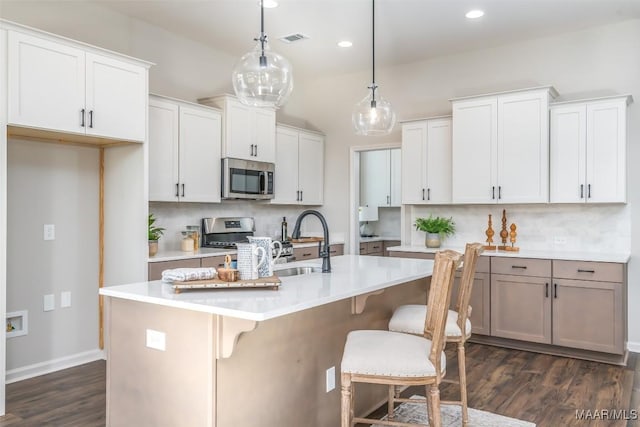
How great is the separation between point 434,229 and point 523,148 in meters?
1.20

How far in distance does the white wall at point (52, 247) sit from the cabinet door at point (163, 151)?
1.54 ft

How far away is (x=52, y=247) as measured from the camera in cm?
384

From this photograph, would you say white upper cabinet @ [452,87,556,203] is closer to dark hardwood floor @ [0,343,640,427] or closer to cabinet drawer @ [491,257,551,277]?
cabinet drawer @ [491,257,551,277]

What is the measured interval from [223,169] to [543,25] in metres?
3.32

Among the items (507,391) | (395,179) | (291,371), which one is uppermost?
(395,179)

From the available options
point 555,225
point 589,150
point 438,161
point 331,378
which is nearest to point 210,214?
point 438,161

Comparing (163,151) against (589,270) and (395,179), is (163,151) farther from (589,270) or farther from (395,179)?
(395,179)

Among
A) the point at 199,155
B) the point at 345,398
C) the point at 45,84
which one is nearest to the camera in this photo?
the point at 345,398

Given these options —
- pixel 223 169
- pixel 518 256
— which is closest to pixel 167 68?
pixel 223 169

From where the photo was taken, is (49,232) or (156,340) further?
(49,232)

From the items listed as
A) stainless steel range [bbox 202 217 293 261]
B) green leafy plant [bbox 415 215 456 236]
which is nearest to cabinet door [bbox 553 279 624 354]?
green leafy plant [bbox 415 215 456 236]

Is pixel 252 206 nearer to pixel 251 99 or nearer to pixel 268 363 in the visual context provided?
pixel 251 99

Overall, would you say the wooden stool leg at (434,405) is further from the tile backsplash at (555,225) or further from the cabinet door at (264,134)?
the cabinet door at (264,134)

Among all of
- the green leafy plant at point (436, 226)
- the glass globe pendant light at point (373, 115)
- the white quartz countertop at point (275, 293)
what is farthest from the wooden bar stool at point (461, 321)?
the green leafy plant at point (436, 226)
